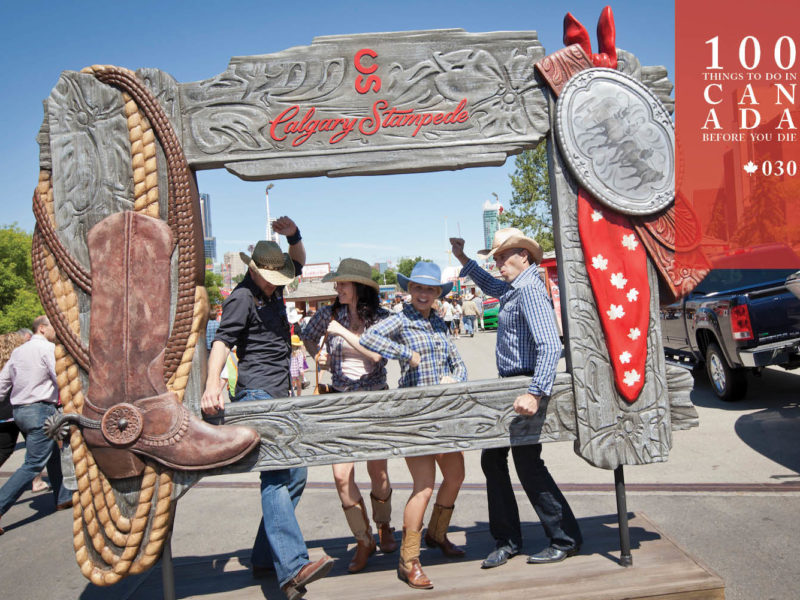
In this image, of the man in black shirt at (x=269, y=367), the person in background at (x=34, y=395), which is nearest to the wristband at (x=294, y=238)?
the man in black shirt at (x=269, y=367)

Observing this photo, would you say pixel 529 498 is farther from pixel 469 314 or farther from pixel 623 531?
pixel 469 314

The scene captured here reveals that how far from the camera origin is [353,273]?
3.61 metres

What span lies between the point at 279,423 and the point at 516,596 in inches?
58.4

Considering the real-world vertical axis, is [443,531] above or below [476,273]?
below

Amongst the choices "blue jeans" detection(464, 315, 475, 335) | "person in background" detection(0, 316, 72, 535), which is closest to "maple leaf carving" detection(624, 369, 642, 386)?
"person in background" detection(0, 316, 72, 535)

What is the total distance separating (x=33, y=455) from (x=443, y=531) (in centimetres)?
395

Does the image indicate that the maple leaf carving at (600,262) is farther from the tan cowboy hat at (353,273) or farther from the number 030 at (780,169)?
the number 030 at (780,169)

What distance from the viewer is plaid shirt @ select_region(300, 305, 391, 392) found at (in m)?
3.60

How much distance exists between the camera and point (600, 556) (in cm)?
341

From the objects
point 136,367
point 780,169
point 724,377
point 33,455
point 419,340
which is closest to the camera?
point 136,367

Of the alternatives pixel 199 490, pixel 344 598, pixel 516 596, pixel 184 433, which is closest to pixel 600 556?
pixel 516 596

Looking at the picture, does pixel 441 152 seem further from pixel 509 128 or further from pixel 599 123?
pixel 599 123

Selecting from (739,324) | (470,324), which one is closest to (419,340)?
(739,324)

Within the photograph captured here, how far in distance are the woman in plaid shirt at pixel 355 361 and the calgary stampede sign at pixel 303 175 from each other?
453 mm
